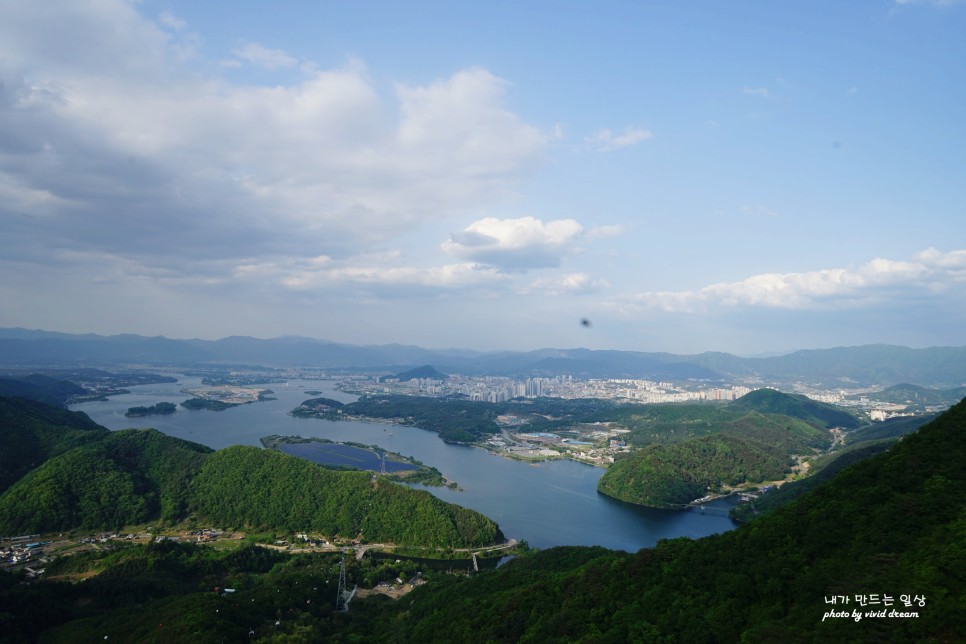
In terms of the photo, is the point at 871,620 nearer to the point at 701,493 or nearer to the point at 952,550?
the point at 952,550

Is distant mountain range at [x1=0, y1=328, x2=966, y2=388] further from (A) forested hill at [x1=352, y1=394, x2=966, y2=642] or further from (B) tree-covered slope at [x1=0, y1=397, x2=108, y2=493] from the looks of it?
(A) forested hill at [x1=352, y1=394, x2=966, y2=642]

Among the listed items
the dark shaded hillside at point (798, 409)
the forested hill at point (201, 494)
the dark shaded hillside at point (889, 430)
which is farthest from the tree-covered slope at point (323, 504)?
the dark shaded hillside at point (798, 409)

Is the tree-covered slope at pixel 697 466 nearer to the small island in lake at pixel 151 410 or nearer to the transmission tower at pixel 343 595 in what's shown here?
the transmission tower at pixel 343 595

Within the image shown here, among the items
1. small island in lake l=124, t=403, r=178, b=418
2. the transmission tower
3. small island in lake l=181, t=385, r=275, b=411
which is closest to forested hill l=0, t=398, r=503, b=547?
→ the transmission tower

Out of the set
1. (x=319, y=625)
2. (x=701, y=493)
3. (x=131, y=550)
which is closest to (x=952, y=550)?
(x=319, y=625)

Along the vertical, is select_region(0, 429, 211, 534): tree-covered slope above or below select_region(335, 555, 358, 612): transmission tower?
above

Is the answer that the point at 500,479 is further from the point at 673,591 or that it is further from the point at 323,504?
the point at 673,591
